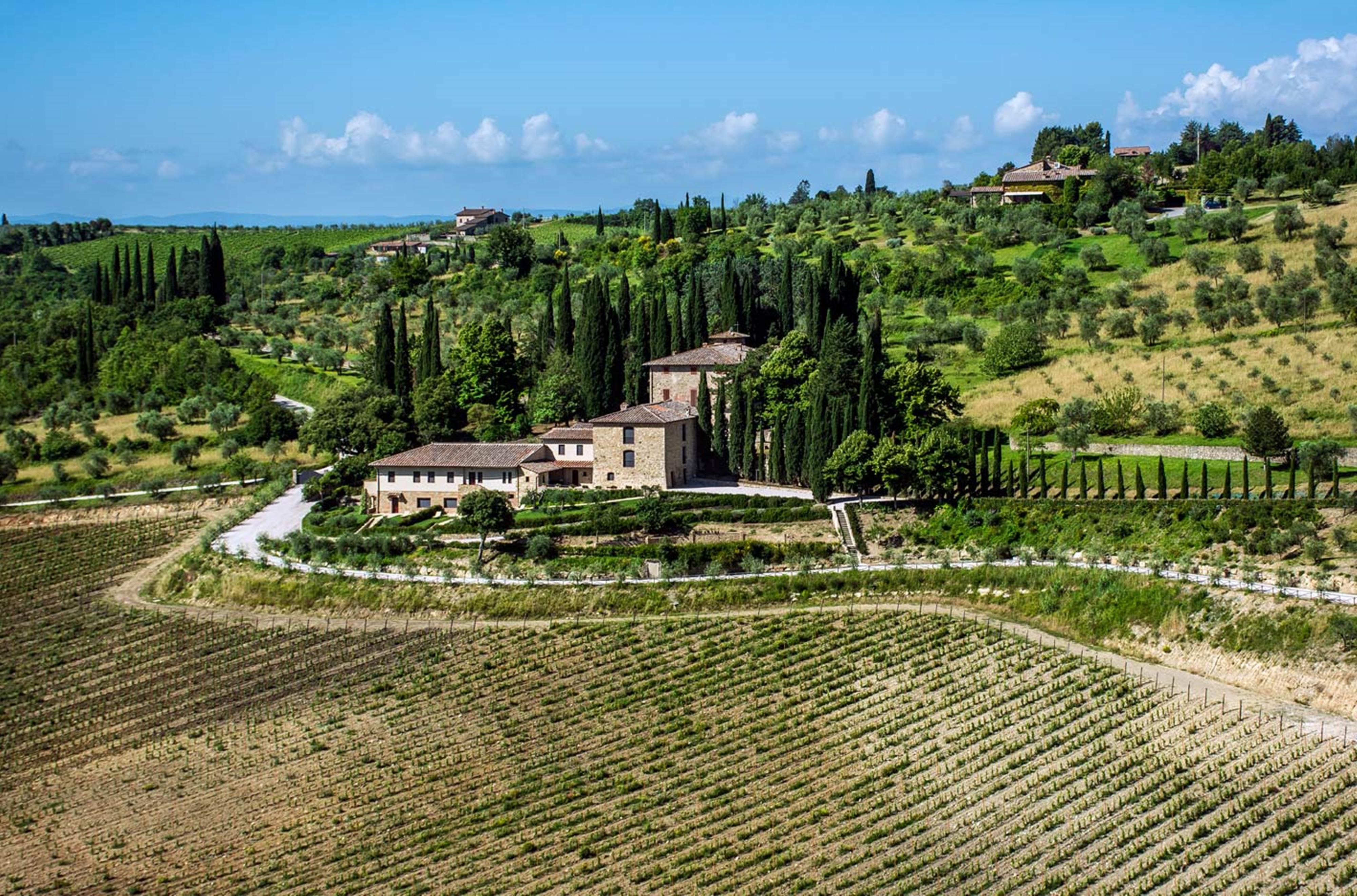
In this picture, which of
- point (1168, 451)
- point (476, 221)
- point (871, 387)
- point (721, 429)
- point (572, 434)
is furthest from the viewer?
point (476, 221)

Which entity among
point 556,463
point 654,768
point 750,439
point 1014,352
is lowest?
point 654,768

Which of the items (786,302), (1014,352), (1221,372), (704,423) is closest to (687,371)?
(704,423)

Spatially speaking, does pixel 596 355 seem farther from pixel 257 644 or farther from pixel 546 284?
pixel 546 284

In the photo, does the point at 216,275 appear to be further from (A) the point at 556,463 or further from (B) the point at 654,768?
(B) the point at 654,768

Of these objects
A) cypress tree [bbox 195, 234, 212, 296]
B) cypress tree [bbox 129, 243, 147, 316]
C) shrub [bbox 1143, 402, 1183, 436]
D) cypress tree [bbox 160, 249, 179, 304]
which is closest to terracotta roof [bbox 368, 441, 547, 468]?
shrub [bbox 1143, 402, 1183, 436]

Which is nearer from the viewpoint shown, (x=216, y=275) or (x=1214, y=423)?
(x=1214, y=423)

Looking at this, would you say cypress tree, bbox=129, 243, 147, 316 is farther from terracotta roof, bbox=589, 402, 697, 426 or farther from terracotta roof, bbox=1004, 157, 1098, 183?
terracotta roof, bbox=1004, 157, 1098, 183

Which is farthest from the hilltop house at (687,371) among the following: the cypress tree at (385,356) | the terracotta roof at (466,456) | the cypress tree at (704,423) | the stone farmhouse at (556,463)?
the cypress tree at (385,356)

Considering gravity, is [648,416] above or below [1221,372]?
below
